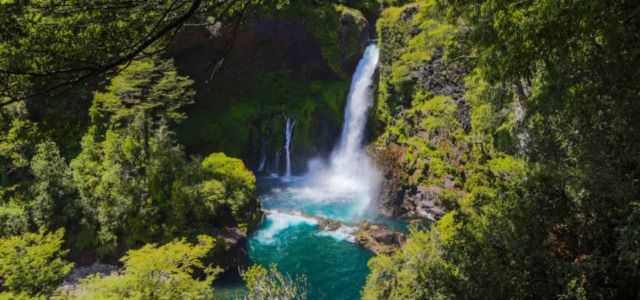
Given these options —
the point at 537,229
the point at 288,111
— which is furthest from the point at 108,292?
the point at 288,111

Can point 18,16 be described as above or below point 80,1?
below

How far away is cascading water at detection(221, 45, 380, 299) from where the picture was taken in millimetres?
17500

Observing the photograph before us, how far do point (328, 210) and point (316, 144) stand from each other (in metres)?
8.49

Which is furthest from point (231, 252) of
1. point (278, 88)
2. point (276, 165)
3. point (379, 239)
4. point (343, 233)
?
point (278, 88)

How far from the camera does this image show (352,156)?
98.2 ft

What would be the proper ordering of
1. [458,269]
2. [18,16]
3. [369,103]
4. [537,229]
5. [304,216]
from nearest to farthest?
[18,16] → [537,229] → [458,269] → [304,216] → [369,103]

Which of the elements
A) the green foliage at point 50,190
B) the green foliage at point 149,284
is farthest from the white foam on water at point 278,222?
the green foliage at point 50,190

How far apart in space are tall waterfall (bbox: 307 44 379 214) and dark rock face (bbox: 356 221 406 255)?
6.87 m

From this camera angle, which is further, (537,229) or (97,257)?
(97,257)

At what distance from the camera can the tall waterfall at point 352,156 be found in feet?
91.2

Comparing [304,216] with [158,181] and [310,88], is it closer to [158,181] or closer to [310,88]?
[158,181]

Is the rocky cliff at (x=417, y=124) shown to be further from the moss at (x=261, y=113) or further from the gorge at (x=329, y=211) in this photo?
the moss at (x=261, y=113)

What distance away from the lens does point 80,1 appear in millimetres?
4883

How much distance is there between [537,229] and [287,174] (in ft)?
78.8
